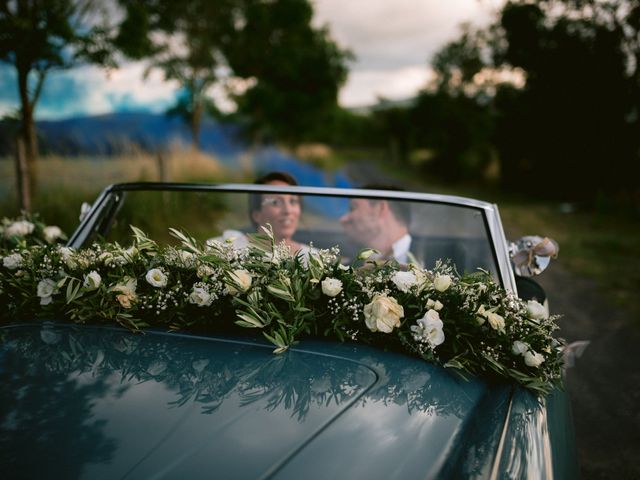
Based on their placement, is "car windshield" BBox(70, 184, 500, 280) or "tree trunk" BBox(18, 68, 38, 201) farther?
"tree trunk" BBox(18, 68, 38, 201)

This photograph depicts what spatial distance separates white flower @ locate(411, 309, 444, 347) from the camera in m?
1.79

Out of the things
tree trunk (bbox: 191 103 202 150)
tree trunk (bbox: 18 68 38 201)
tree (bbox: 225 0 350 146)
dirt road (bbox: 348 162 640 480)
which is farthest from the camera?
tree (bbox: 225 0 350 146)

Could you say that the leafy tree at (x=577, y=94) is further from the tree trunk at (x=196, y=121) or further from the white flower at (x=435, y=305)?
the white flower at (x=435, y=305)

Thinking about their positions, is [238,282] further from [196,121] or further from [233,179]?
[196,121]

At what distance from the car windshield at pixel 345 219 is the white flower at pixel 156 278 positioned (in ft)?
0.90

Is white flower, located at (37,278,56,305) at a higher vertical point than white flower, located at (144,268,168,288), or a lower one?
lower

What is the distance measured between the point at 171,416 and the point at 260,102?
81.1 feet

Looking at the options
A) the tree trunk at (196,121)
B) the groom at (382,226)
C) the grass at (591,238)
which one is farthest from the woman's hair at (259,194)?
the tree trunk at (196,121)

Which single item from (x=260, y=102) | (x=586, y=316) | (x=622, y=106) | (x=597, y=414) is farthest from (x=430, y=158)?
(x=597, y=414)

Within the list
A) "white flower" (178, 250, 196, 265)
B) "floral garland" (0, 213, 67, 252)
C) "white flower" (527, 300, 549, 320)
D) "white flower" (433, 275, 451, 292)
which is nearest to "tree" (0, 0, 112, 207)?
"floral garland" (0, 213, 67, 252)

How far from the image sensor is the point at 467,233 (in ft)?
9.20

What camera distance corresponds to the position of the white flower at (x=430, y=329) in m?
1.79

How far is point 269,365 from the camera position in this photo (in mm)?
1668

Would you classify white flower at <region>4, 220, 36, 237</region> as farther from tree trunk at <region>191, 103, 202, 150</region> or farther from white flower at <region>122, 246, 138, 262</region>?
tree trunk at <region>191, 103, 202, 150</region>
